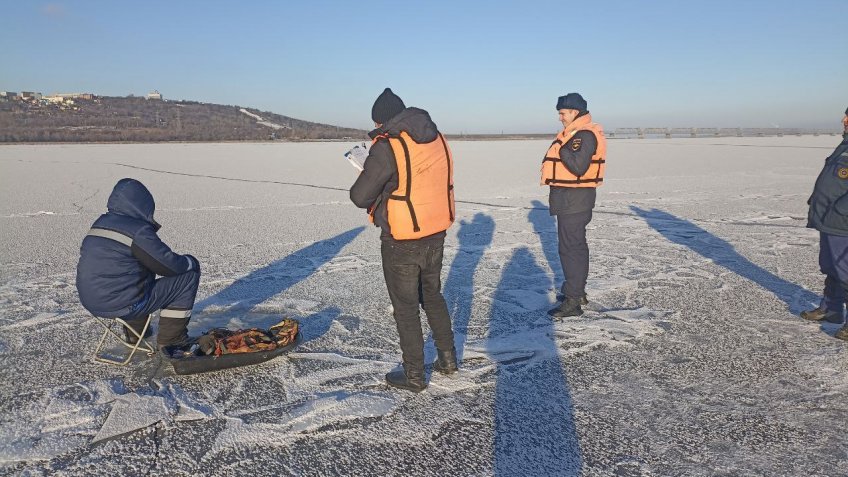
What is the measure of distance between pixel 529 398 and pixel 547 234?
5.19 m

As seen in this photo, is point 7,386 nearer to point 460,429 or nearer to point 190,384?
point 190,384

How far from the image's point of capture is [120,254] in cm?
349

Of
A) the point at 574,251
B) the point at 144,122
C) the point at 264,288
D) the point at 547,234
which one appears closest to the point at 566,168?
the point at 574,251

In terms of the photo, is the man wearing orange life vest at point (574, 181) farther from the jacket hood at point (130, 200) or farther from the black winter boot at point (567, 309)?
the jacket hood at point (130, 200)

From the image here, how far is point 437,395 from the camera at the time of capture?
10.8ft

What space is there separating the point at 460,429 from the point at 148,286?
228 centimetres

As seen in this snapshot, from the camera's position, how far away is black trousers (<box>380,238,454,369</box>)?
325cm

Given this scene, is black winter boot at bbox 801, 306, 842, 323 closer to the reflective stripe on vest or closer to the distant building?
the reflective stripe on vest

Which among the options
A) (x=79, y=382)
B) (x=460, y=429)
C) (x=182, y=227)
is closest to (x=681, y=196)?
(x=182, y=227)

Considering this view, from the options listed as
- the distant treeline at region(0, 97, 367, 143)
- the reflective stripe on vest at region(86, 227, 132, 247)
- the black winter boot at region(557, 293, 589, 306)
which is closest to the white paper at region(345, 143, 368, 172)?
the reflective stripe on vest at region(86, 227, 132, 247)

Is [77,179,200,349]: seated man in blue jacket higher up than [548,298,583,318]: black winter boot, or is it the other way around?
[77,179,200,349]: seated man in blue jacket

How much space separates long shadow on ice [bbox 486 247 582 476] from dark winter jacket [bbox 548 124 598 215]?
3.05ft

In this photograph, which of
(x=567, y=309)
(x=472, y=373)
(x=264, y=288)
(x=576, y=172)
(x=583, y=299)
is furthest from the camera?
(x=264, y=288)

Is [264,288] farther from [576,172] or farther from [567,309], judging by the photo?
[576,172]
